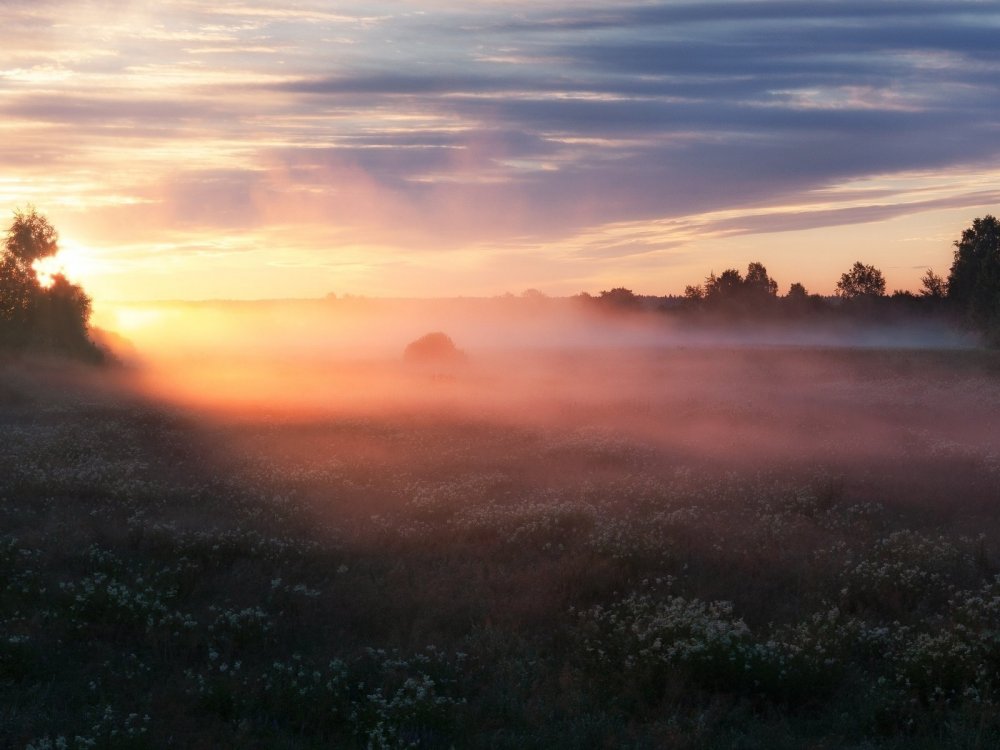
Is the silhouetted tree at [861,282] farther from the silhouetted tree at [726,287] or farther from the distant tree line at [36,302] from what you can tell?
the distant tree line at [36,302]

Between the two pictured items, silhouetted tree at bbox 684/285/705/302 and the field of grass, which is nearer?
the field of grass

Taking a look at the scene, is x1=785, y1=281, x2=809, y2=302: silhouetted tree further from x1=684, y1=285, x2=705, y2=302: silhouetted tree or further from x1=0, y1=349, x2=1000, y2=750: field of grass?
x1=0, y1=349, x2=1000, y2=750: field of grass

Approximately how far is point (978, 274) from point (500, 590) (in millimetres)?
61449

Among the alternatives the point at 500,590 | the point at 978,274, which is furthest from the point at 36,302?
the point at 978,274

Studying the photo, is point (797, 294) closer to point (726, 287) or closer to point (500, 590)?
point (726, 287)

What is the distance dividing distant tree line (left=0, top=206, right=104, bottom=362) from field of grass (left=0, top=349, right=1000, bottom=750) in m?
27.4

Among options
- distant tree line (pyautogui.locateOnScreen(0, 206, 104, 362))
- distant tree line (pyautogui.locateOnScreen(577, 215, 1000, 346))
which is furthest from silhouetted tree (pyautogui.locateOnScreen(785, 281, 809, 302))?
distant tree line (pyautogui.locateOnScreen(0, 206, 104, 362))

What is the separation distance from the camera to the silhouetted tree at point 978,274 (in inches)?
2363

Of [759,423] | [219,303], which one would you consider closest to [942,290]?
[759,423]

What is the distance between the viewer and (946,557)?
42.7 ft

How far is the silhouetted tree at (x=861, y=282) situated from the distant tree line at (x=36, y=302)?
72137mm

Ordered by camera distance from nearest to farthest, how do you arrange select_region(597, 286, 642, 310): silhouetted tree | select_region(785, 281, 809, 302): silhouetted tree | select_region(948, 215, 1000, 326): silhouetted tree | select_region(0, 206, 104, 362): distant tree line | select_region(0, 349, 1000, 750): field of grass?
select_region(0, 349, 1000, 750): field of grass → select_region(0, 206, 104, 362): distant tree line → select_region(948, 215, 1000, 326): silhouetted tree → select_region(785, 281, 809, 302): silhouetted tree → select_region(597, 286, 642, 310): silhouetted tree

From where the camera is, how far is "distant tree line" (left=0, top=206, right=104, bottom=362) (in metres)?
48.9

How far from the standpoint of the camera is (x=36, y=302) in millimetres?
50125
